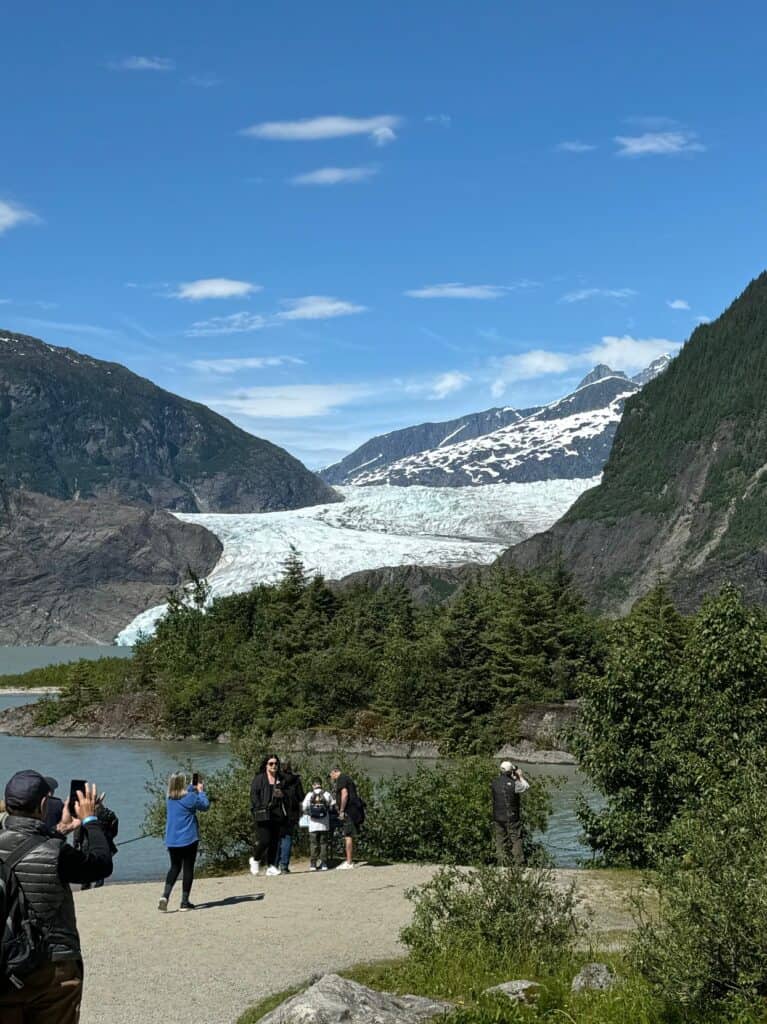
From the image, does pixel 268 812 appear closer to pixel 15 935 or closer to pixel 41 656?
pixel 15 935

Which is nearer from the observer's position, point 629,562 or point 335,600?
point 335,600

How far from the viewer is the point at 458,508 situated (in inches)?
7480

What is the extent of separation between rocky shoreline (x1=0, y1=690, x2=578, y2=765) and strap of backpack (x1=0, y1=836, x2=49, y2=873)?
39.7m

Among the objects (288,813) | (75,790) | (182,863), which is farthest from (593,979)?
(288,813)

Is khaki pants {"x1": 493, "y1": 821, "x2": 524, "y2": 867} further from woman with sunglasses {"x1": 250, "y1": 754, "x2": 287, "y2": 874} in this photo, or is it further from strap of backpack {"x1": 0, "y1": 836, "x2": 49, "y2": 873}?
strap of backpack {"x1": 0, "y1": 836, "x2": 49, "y2": 873}

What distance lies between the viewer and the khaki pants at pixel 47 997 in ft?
21.2

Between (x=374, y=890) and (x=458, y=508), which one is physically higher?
(x=458, y=508)

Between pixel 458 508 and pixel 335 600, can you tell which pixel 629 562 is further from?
pixel 335 600

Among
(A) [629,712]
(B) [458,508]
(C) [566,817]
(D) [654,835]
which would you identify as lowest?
(C) [566,817]

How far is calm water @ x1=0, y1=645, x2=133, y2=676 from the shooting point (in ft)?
464

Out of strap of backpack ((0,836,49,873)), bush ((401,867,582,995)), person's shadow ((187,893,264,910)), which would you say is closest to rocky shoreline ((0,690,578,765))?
person's shadow ((187,893,264,910))

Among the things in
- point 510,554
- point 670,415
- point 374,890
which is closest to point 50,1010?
point 374,890

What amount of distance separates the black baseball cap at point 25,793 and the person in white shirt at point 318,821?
13.9 meters

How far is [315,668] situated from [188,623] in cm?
2051
